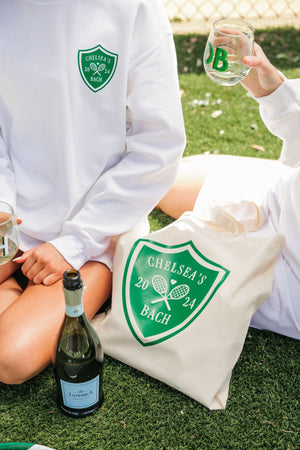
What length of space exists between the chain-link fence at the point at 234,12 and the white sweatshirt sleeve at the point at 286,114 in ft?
12.0

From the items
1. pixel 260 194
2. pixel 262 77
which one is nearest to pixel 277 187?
pixel 260 194

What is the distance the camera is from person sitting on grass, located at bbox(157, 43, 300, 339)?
1.93m

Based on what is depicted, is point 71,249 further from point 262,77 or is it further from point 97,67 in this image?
point 262,77

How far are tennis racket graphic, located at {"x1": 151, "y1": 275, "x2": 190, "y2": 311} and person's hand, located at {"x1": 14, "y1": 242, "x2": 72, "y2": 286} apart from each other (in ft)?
1.12

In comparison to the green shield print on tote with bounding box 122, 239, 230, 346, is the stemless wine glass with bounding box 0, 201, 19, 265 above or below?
above

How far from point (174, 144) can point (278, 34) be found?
141 inches

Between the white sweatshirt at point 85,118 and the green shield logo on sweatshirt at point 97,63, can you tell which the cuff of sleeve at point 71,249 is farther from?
the green shield logo on sweatshirt at point 97,63

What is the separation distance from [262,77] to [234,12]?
4.41 meters

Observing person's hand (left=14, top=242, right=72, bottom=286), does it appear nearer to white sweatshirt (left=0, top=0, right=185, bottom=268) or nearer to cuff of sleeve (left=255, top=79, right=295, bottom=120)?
white sweatshirt (left=0, top=0, right=185, bottom=268)

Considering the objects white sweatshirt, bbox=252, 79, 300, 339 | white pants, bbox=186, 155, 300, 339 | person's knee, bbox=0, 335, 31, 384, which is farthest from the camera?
white pants, bbox=186, 155, 300, 339

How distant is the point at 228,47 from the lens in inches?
65.8

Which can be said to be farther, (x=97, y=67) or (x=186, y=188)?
(x=186, y=188)

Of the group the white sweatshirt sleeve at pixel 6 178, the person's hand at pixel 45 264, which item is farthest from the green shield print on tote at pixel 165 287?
the white sweatshirt sleeve at pixel 6 178

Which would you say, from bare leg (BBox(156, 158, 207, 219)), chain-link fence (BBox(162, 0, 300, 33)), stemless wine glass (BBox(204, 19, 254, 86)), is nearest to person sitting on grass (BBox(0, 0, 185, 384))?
stemless wine glass (BBox(204, 19, 254, 86))
